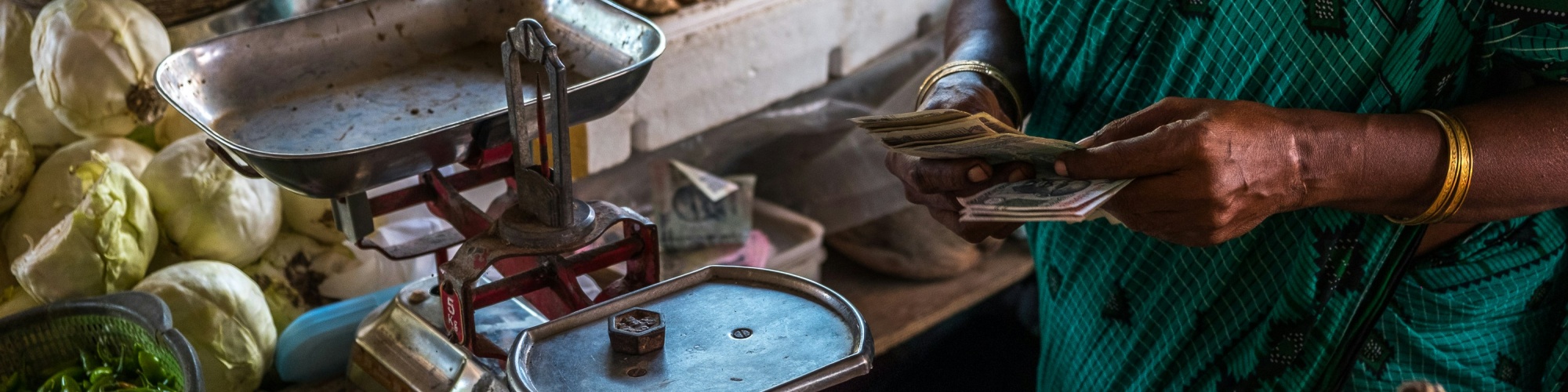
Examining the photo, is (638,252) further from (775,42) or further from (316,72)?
(775,42)

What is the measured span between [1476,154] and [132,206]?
155 cm

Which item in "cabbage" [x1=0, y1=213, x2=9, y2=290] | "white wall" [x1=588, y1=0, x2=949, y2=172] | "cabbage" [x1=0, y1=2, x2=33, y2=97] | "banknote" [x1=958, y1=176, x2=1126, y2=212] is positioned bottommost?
"white wall" [x1=588, y1=0, x2=949, y2=172]

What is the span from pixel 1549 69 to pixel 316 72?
127 cm

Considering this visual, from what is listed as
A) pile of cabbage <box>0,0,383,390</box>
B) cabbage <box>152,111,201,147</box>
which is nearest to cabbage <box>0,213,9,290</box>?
pile of cabbage <box>0,0,383,390</box>

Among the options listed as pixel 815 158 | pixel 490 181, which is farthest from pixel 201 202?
pixel 815 158

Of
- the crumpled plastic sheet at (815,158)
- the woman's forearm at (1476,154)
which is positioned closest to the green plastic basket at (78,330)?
the woman's forearm at (1476,154)

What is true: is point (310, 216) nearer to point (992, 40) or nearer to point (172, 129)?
point (172, 129)

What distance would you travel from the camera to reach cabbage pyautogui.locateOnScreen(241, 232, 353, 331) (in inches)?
67.2

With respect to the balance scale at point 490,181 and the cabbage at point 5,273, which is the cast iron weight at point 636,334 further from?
the cabbage at point 5,273

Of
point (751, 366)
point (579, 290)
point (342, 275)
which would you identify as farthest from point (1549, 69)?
point (342, 275)

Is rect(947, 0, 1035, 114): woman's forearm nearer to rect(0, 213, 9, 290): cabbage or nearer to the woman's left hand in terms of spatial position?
the woman's left hand

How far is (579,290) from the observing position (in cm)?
115

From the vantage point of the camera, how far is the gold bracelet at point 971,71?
4.49 ft

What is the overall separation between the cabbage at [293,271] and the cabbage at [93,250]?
0.63ft
